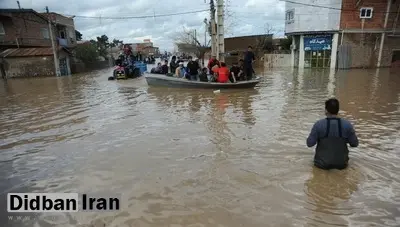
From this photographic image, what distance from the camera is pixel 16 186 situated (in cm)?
501

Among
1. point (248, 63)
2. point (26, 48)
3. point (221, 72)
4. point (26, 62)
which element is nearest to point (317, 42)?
point (248, 63)

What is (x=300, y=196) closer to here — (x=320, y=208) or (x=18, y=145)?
(x=320, y=208)

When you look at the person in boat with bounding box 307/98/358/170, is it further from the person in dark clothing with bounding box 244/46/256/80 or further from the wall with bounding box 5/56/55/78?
the wall with bounding box 5/56/55/78

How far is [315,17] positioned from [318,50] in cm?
296

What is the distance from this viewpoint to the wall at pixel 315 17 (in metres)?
27.6

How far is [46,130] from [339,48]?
26005 mm

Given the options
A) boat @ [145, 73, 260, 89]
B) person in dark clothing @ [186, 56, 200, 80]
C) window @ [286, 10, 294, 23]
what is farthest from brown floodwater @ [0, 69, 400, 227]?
window @ [286, 10, 294, 23]

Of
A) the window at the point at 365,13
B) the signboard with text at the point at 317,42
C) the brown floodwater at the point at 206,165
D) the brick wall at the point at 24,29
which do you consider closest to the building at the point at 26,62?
the brick wall at the point at 24,29

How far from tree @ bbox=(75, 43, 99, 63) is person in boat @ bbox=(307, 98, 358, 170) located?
38.1 metres

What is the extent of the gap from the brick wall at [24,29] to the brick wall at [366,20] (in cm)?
2930

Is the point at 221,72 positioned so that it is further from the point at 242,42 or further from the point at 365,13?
the point at 242,42

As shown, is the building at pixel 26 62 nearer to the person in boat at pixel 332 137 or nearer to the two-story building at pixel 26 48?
the two-story building at pixel 26 48

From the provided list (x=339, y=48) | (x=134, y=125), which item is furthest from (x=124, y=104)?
(x=339, y=48)

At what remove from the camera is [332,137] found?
15.4 ft
